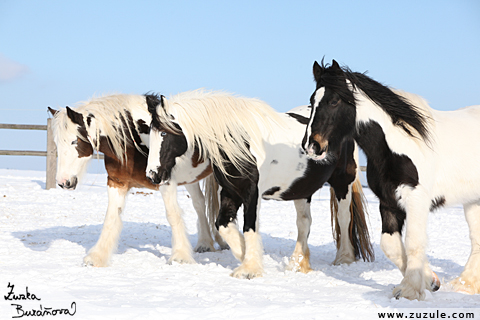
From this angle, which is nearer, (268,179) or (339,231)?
(268,179)

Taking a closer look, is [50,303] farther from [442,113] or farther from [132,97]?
[442,113]

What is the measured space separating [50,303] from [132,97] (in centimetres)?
319

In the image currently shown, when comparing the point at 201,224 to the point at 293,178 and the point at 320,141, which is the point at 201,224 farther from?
the point at 320,141

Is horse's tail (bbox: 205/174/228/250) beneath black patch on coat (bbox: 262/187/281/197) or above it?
beneath

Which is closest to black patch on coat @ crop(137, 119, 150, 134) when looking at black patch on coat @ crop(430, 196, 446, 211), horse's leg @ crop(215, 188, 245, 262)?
horse's leg @ crop(215, 188, 245, 262)

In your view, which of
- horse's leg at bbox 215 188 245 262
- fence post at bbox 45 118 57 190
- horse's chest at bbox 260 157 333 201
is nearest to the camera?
horse's leg at bbox 215 188 245 262

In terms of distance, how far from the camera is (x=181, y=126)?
199 inches

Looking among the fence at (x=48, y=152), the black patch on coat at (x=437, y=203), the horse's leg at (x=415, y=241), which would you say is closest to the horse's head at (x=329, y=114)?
the horse's leg at (x=415, y=241)

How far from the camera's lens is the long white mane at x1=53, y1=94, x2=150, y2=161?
18.5 feet

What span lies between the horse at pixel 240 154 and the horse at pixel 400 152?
1.24 m

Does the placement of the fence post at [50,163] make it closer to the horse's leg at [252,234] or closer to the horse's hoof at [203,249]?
the horse's hoof at [203,249]

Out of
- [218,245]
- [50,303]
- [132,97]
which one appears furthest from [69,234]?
[50,303]

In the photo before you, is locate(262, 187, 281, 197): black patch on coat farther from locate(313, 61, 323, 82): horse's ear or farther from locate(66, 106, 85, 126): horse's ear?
locate(66, 106, 85, 126): horse's ear

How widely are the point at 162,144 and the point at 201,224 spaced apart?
96.9 inches
